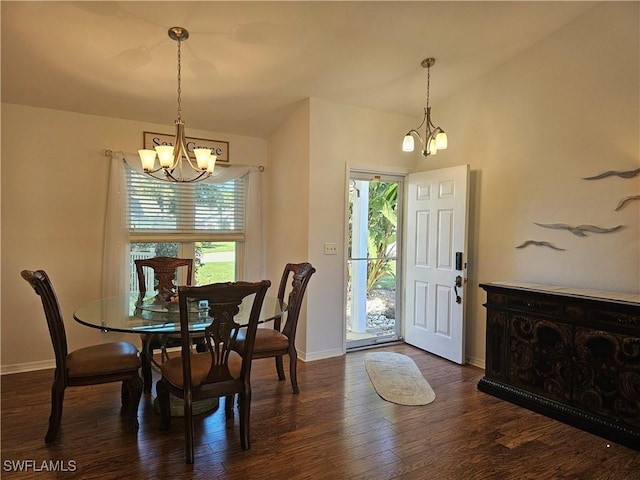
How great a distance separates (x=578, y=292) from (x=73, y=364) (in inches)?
135

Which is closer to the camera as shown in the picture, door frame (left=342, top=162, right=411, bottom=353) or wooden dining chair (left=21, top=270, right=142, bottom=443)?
wooden dining chair (left=21, top=270, right=142, bottom=443)

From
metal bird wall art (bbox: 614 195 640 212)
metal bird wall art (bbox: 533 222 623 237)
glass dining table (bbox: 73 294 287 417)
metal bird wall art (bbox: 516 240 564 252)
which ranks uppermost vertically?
metal bird wall art (bbox: 614 195 640 212)

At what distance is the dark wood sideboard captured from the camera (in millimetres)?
2367

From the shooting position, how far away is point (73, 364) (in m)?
2.32

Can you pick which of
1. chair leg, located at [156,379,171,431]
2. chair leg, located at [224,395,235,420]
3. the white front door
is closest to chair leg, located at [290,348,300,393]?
chair leg, located at [224,395,235,420]

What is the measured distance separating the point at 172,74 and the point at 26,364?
9.63ft

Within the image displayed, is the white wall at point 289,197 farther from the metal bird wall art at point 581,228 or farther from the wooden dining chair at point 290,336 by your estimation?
the metal bird wall art at point 581,228

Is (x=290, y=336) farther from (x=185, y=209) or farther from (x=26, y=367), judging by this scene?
(x=26, y=367)

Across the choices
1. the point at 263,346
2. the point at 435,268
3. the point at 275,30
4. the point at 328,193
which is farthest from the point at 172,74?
the point at 435,268

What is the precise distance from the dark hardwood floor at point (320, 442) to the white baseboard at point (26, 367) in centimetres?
36

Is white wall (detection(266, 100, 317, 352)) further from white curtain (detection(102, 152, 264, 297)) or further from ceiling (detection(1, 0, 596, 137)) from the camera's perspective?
white curtain (detection(102, 152, 264, 297))

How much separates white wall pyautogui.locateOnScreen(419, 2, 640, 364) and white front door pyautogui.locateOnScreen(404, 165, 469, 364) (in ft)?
0.77

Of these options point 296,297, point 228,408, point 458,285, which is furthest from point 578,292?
point 228,408

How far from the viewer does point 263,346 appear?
2887 millimetres
